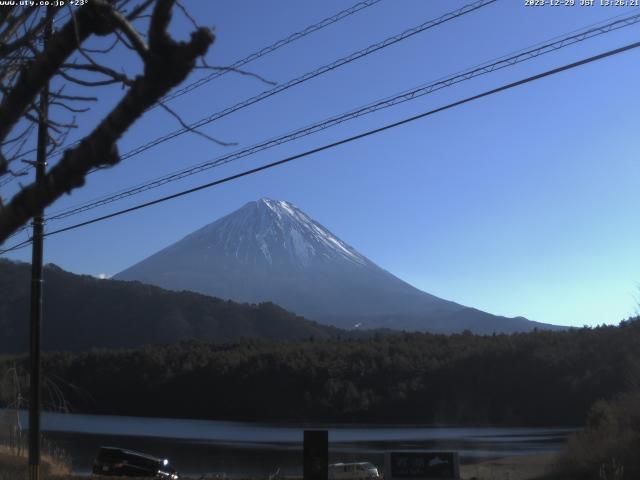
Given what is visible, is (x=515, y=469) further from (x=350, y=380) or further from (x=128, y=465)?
(x=350, y=380)

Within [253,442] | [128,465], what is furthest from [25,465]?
[253,442]

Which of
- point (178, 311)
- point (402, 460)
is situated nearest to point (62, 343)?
point (178, 311)

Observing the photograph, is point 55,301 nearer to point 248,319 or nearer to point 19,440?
point 248,319

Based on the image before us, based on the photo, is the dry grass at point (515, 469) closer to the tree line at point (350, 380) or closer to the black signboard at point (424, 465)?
the black signboard at point (424, 465)

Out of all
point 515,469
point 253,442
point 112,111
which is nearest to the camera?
point 112,111

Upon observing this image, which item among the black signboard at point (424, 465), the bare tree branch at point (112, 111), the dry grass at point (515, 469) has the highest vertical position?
the bare tree branch at point (112, 111)

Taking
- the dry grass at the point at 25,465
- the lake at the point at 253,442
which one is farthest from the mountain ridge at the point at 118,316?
the dry grass at the point at 25,465
